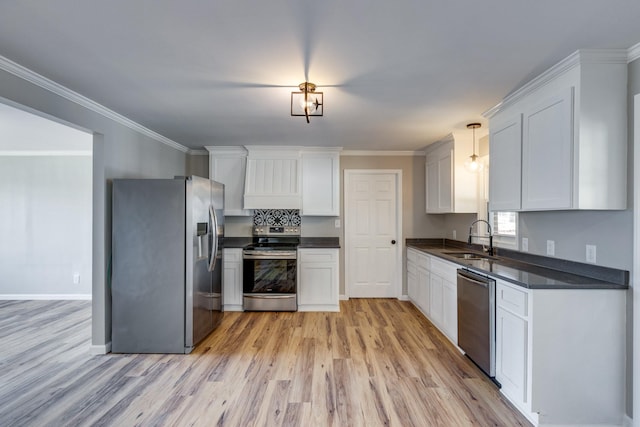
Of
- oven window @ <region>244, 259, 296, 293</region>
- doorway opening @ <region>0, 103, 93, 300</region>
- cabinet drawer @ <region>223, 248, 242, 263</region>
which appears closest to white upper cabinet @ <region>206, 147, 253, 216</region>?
cabinet drawer @ <region>223, 248, 242, 263</region>

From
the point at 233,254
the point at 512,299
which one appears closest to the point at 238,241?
the point at 233,254

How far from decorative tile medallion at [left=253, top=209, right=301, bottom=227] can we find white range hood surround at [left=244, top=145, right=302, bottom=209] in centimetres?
35

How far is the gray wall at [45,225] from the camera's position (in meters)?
4.79

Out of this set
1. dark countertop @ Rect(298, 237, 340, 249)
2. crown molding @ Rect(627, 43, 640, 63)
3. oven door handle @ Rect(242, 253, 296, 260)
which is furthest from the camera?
dark countertop @ Rect(298, 237, 340, 249)

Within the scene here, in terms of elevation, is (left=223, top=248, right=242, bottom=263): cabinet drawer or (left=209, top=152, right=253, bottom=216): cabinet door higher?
(left=209, top=152, right=253, bottom=216): cabinet door

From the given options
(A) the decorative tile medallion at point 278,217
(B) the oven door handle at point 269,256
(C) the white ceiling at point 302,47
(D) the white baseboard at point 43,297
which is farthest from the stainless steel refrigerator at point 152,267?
(D) the white baseboard at point 43,297

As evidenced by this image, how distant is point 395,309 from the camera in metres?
4.45

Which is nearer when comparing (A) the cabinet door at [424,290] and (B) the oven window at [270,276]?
(A) the cabinet door at [424,290]

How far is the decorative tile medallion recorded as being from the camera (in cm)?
486

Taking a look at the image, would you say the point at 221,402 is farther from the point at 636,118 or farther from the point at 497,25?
the point at 636,118

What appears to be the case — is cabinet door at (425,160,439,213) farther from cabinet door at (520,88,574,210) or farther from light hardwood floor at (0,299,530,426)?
cabinet door at (520,88,574,210)

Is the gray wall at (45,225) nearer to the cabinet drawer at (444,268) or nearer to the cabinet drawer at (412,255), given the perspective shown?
the cabinet drawer at (412,255)

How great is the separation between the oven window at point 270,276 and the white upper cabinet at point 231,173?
839 mm

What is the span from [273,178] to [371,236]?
179 centimetres
